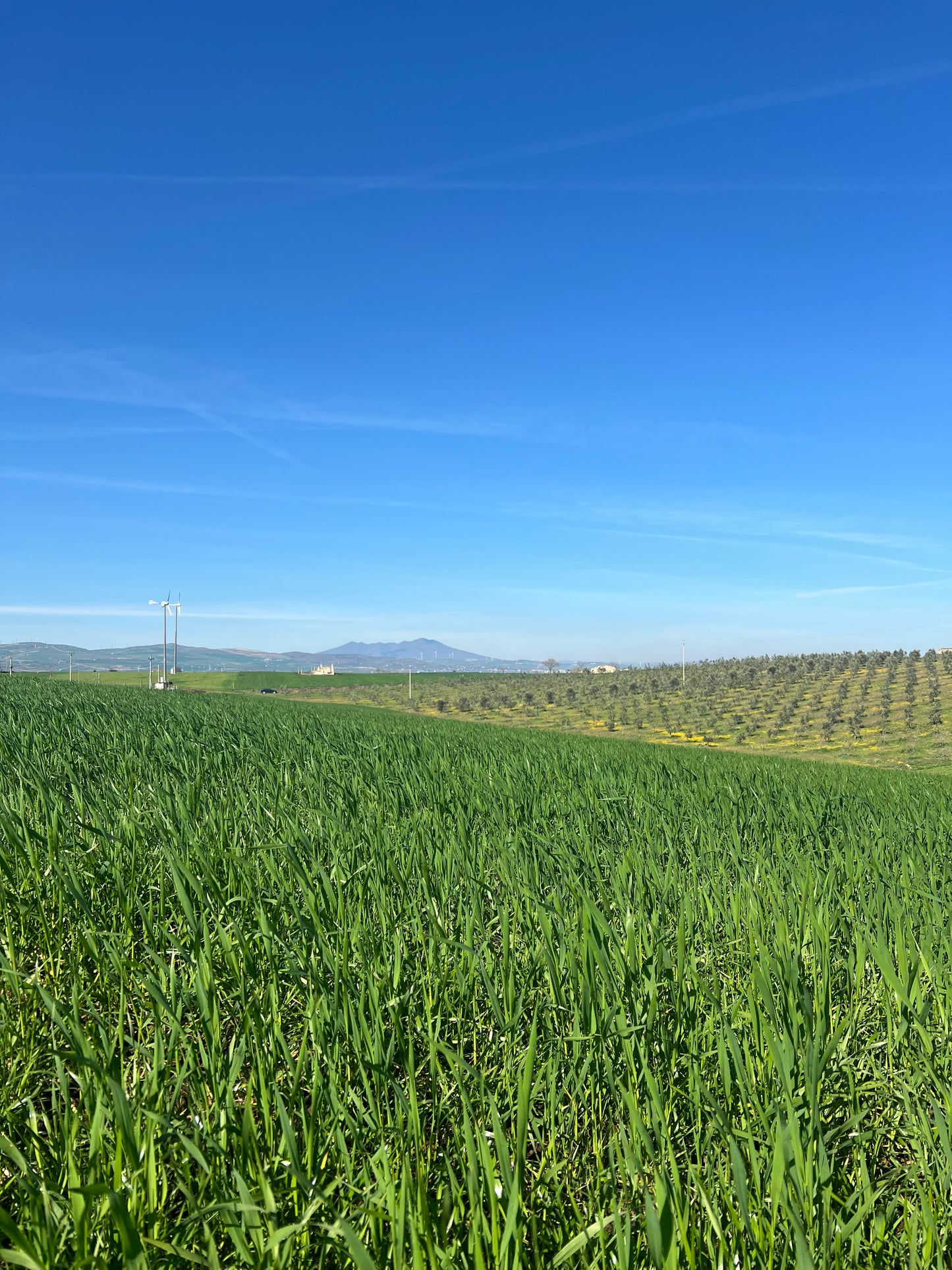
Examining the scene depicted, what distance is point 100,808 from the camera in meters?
4.38

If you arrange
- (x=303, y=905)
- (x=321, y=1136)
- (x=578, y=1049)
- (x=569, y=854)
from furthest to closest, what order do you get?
(x=569, y=854) < (x=303, y=905) < (x=578, y=1049) < (x=321, y=1136)

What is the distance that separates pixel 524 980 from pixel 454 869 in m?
1.19

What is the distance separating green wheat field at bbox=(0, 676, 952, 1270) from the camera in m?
1.63

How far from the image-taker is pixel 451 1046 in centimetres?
253

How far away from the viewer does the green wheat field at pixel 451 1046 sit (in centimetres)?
163

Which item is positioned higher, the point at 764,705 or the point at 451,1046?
the point at 451,1046

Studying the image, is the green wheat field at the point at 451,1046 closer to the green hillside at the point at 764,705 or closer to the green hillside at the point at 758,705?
the green hillside at the point at 764,705

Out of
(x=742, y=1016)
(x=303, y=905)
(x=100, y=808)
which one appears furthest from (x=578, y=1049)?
(x=100, y=808)

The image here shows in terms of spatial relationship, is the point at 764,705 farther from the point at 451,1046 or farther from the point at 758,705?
the point at 451,1046

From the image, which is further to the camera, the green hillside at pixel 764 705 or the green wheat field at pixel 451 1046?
the green hillside at pixel 764 705

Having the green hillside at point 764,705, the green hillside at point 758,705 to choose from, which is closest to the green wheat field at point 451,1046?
the green hillside at point 764,705

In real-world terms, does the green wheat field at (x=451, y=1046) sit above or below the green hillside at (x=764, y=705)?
above

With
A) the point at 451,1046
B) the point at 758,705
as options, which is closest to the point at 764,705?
the point at 758,705

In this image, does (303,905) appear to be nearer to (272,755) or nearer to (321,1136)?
(321,1136)
